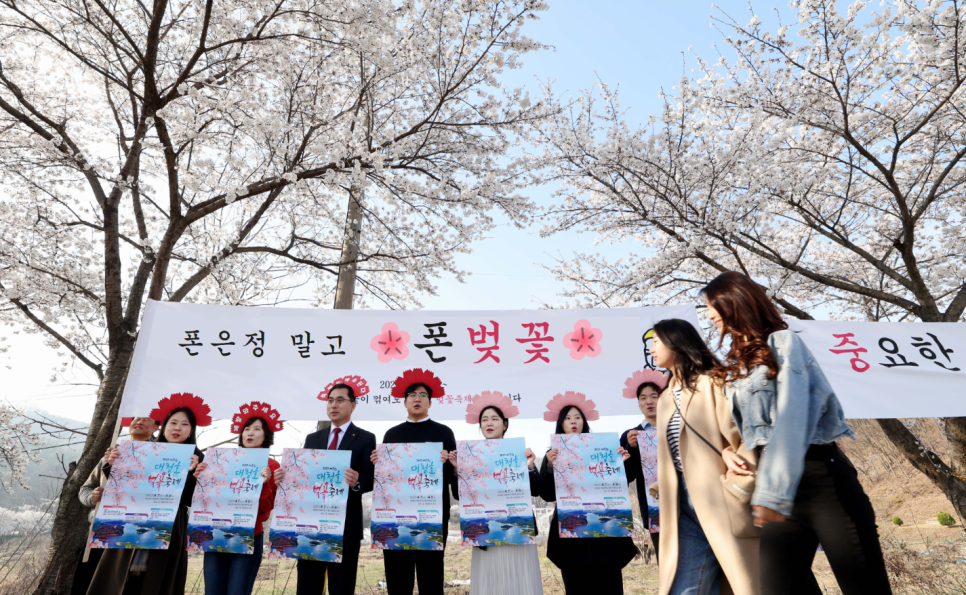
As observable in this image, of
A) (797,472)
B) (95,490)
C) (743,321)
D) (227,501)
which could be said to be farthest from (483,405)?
(95,490)

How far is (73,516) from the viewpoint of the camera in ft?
15.8

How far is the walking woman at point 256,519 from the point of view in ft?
11.3

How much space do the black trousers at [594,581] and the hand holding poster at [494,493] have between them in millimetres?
348

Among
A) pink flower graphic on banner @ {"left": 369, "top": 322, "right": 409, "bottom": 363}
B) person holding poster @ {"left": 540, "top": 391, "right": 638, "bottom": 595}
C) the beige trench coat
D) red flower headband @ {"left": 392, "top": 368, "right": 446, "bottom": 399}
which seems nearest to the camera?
the beige trench coat

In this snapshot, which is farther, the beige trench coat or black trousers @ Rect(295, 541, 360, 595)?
black trousers @ Rect(295, 541, 360, 595)

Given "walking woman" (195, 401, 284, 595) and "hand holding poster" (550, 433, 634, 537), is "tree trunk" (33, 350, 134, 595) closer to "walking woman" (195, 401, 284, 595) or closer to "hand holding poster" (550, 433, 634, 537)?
"walking woman" (195, 401, 284, 595)

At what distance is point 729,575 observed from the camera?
198 centimetres

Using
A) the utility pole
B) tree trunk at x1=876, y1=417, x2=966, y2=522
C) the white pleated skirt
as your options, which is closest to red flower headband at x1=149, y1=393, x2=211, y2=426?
the white pleated skirt

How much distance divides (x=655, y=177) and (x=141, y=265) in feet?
21.0

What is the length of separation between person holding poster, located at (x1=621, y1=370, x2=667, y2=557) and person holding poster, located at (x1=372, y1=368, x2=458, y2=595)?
4.22ft

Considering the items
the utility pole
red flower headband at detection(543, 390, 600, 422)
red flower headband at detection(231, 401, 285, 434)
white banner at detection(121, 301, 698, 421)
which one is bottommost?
red flower headband at detection(231, 401, 285, 434)

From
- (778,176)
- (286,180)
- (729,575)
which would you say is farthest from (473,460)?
(778,176)

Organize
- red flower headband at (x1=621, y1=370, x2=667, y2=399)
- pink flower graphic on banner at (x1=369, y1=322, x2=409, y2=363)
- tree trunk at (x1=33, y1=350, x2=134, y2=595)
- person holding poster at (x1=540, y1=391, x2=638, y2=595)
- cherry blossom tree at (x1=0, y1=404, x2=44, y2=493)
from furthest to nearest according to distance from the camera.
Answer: cherry blossom tree at (x1=0, y1=404, x2=44, y2=493), pink flower graphic on banner at (x1=369, y1=322, x2=409, y2=363), tree trunk at (x1=33, y1=350, x2=134, y2=595), red flower headband at (x1=621, y1=370, x2=667, y2=399), person holding poster at (x1=540, y1=391, x2=638, y2=595)

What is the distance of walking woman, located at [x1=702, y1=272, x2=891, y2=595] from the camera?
5.44 feet
